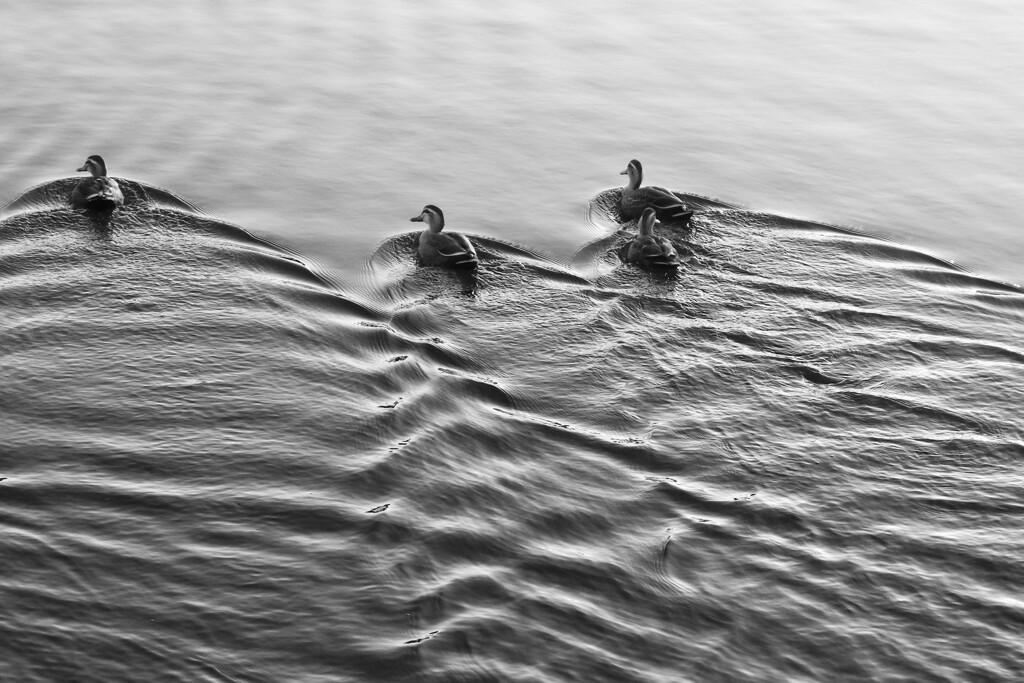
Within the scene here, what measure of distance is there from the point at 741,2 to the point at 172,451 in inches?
696

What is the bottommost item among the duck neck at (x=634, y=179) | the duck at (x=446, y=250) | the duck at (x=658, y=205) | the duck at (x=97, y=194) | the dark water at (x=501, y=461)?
the dark water at (x=501, y=461)

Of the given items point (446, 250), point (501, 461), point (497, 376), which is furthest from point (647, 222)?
Answer: point (501, 461)

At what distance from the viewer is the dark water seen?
889cm

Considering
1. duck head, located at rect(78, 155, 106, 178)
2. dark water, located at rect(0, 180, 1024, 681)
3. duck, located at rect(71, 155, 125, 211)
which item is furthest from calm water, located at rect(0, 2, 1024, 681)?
duck head, located at rect(78, 155, 106, 178)

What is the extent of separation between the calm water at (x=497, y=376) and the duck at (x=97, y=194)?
327 millimetres

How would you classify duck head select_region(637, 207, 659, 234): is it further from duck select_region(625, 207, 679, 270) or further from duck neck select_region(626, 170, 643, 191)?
duck neck select_region(626, 170, 643, 191)

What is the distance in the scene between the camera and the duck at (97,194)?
48.0ft

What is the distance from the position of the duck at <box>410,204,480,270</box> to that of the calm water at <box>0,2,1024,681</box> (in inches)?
8.1

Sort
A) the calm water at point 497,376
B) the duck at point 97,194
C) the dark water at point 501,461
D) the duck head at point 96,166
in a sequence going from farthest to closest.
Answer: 1. the duck head at point 96,166
2. the duck at point 97,194
3. the calm water at point 497,376
4. the dark water at point 501,461

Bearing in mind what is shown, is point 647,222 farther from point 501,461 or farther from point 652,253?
point 501,461

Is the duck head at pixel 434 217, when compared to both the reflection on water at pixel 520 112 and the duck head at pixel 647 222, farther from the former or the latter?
the duck head at pixel 647 222

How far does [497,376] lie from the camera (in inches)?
476

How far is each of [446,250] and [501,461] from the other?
3.80 meters

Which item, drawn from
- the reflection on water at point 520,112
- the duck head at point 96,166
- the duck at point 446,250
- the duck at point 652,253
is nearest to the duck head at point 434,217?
the duck at point 446,250
